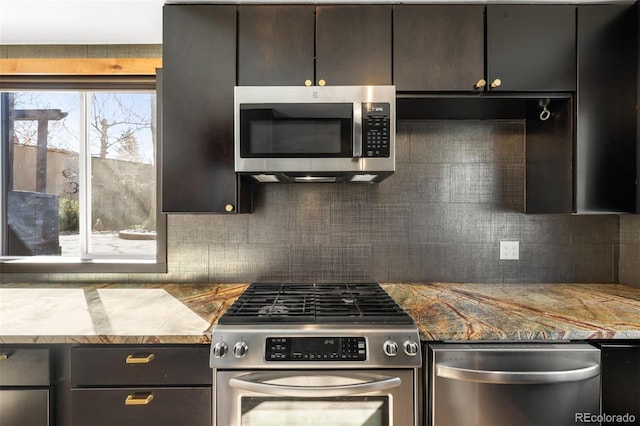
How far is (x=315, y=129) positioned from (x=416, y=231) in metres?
0.88

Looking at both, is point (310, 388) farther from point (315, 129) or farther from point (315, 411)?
point (315, 129)

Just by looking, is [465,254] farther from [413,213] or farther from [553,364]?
[553,364]

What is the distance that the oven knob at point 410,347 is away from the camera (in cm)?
124

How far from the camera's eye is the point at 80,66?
2.00 meters

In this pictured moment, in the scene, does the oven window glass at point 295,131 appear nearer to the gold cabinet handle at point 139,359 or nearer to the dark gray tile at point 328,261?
the dark gray tile at point 328,261

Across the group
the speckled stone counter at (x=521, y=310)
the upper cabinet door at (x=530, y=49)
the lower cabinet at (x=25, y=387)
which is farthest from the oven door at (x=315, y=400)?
the upper cabinet door at (x=530, y=49)

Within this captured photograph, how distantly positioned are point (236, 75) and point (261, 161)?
0.45m

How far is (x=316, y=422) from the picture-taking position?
124 centimetres

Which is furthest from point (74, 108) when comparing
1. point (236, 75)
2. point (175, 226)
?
point (236, 75)

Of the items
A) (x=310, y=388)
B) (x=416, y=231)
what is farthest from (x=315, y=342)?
(x=416, y=231)

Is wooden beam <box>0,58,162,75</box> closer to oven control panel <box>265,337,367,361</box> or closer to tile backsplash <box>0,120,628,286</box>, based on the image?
tile backsplash <box>0,120,628,286</box>

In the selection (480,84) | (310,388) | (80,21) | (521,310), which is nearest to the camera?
(310,388)

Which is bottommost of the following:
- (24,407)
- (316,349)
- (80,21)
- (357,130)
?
(24,407)

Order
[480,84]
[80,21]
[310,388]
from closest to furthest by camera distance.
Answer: [310,388] < [480,84] < [80,21]
